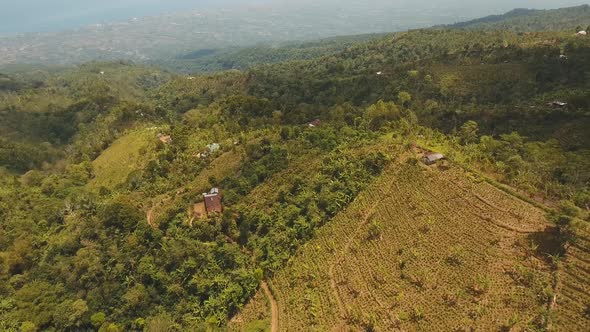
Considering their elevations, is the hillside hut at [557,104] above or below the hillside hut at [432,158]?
above

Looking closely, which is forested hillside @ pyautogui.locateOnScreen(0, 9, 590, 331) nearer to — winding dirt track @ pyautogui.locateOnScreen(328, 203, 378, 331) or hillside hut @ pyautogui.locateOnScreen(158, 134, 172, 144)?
winding dirt track @ pyautogui.locateOnScreen(328, 203, 378, 331)

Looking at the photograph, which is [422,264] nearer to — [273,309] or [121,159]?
[273,309]

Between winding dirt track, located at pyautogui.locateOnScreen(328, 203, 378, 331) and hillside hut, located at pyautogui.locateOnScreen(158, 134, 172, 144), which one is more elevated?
hillside hut, located at pyautogui.locateOnScreen(158, 134, 172, 144)

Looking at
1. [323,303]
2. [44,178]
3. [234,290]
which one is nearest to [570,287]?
[323,303]

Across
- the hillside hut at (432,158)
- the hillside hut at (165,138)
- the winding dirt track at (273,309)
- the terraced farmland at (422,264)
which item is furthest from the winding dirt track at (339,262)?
the hillside hut at (165,138)

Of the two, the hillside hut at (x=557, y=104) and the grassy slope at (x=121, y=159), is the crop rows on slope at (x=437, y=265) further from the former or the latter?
the grassy slope at (x=121, y=159)

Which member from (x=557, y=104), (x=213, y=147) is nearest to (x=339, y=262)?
(x=213, y=147)

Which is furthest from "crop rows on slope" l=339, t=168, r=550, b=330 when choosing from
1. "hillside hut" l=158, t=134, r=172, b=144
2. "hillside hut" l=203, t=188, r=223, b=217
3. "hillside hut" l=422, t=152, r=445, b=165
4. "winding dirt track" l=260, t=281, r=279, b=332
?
"hillside hut" l=158, t=134, r=172, b=144
